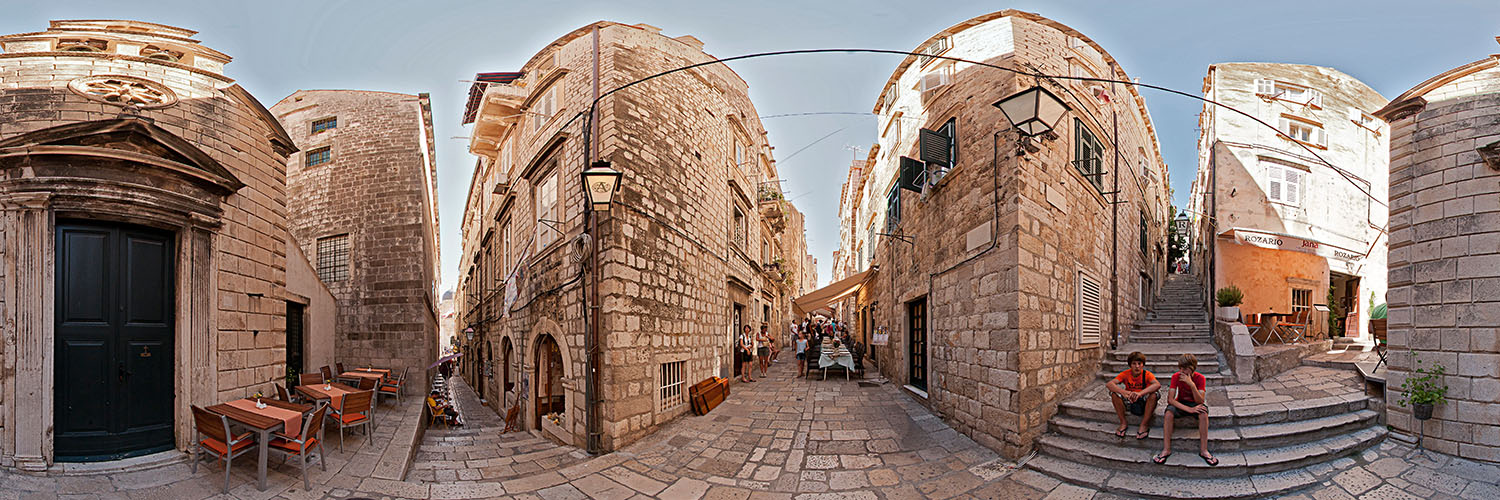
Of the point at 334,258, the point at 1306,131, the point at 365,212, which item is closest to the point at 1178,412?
the point at 1306,131

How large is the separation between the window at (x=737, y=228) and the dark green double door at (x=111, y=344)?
7.93m

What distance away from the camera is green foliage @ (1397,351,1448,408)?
5410 mm

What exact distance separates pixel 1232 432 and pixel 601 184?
267 inches

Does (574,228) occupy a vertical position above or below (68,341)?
above

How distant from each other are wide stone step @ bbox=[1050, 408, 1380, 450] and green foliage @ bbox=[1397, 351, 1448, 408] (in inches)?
17.7

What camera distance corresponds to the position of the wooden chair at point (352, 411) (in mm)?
6297

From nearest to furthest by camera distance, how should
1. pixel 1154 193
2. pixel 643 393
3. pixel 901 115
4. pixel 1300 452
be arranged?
1. pixel 1300 452
2. pixel 643 393
3. pixel 901 115
4. pixel 1154 193

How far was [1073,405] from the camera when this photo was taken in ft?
20.0

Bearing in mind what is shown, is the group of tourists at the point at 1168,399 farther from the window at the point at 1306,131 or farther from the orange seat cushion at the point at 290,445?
the window at the point at 1306,131

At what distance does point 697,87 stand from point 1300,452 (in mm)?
8818

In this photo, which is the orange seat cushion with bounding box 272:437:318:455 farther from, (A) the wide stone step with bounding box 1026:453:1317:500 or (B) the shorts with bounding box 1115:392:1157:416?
(B) the shorts with bounding box 1115:392:1157:416

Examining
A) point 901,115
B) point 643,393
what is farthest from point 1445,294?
point 643,393

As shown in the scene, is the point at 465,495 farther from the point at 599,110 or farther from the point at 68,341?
the point at 599,110

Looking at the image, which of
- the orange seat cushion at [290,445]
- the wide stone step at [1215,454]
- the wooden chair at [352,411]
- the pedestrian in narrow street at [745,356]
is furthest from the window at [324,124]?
the wide stone step at [1215,454]
